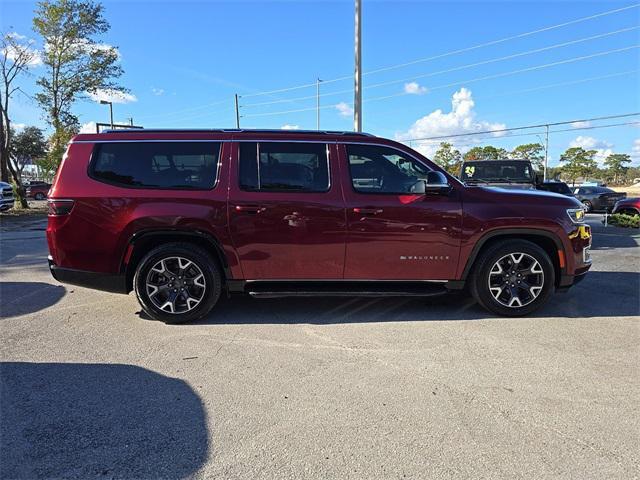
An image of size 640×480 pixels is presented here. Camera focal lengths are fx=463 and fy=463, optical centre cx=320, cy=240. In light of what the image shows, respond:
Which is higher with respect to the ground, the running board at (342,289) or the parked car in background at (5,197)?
the parked car in background at (5,197)

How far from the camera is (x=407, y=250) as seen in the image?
191 inches

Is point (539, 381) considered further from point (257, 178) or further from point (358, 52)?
point (358, 52)

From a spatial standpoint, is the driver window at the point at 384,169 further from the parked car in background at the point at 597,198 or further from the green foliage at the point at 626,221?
the parked car in background at the point at 597,198

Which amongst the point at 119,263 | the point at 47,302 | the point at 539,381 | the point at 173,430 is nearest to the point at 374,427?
the point at 173,430

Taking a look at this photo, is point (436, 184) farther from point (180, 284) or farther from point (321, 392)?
point (180, 284)

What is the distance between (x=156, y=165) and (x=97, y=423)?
2.69 metres

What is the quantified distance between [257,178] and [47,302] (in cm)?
316

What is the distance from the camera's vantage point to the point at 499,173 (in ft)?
41.2

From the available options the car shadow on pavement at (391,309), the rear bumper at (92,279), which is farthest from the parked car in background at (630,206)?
the rear bumper at (92,279)

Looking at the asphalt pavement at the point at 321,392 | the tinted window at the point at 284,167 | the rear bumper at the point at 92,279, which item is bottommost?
the asphalt pavement at the point at 321,392

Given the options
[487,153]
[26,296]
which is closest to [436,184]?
[26,296]

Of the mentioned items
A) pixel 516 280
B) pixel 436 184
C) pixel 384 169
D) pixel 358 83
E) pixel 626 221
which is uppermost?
pixel 358 83

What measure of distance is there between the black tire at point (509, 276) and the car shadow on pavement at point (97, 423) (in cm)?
319

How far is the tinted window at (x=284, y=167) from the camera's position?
4809 millimetres
